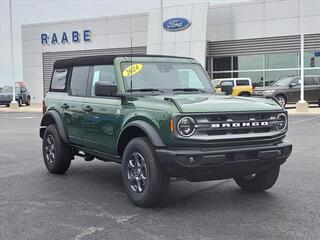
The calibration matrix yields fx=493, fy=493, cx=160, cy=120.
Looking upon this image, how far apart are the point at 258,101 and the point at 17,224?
3153 mm

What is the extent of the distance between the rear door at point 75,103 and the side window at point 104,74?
24 centimetres

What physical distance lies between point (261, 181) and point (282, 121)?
946 millimetres

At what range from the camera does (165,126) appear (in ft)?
17.9

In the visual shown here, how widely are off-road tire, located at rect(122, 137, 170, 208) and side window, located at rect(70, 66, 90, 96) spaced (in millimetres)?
1963

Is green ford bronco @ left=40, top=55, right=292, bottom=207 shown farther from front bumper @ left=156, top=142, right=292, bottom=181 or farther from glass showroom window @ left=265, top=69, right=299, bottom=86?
glass showroom window @ left=265, top=69, right=299, bottom=86

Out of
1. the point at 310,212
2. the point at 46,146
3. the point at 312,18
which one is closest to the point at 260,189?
the point at 310,212

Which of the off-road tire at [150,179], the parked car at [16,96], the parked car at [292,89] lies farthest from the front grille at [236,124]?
the parked car at [16,96]

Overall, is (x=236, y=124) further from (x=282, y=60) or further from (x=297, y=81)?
(x=282, y=60)

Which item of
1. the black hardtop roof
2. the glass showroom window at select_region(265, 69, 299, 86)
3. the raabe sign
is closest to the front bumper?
the black hardtop roof

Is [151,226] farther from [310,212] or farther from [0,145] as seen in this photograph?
[0,145]

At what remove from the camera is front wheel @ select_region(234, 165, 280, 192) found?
6.42 meters

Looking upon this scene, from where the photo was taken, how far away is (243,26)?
34125 mm

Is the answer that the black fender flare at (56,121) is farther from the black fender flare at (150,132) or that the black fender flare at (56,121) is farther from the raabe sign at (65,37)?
the raabe sign at (65,37)

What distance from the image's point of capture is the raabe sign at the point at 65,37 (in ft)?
134
